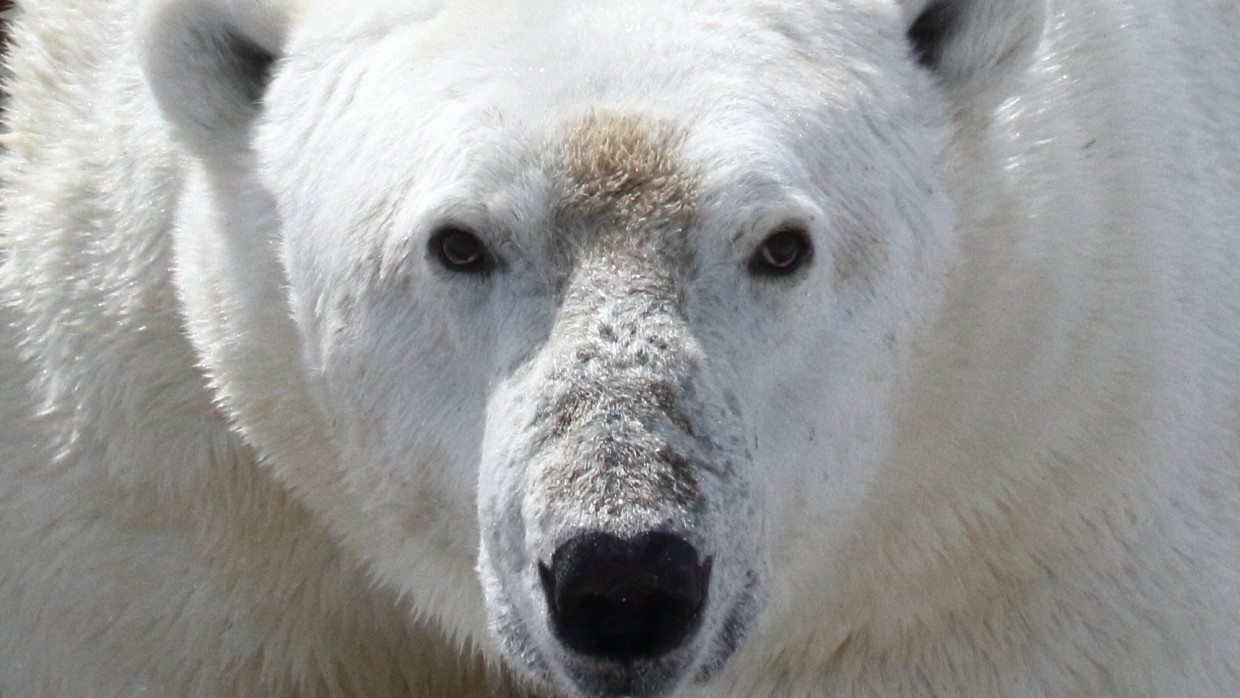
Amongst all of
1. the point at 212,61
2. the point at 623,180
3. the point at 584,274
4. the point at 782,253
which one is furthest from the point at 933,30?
the point at 212,61

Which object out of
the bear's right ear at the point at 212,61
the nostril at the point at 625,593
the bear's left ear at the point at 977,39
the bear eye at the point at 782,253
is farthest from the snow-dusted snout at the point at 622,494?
the bear's right ear at the point at 212,61

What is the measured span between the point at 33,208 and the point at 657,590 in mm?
2253

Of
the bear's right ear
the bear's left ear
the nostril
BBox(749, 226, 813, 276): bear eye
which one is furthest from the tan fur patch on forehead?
the bear's right ear

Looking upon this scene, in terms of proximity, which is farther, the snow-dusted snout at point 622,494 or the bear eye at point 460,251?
the bear eye at point 460,251

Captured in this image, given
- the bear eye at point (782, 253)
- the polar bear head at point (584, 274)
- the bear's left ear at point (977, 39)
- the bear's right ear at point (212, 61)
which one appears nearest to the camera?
the polar bear head at point (584, 274)

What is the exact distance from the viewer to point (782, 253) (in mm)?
2912

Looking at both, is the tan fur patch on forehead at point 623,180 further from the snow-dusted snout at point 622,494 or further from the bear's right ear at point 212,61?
the bear's right ear at point 212,61

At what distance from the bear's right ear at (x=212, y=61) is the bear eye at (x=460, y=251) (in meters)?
0.78

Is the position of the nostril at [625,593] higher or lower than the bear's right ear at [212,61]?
lower

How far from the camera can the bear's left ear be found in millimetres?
3271

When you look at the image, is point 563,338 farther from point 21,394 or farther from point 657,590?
point 21,394

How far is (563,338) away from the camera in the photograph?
2.80 m

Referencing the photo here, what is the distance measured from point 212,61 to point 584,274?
113 centimetres

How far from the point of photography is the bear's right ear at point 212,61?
11.4 feet
